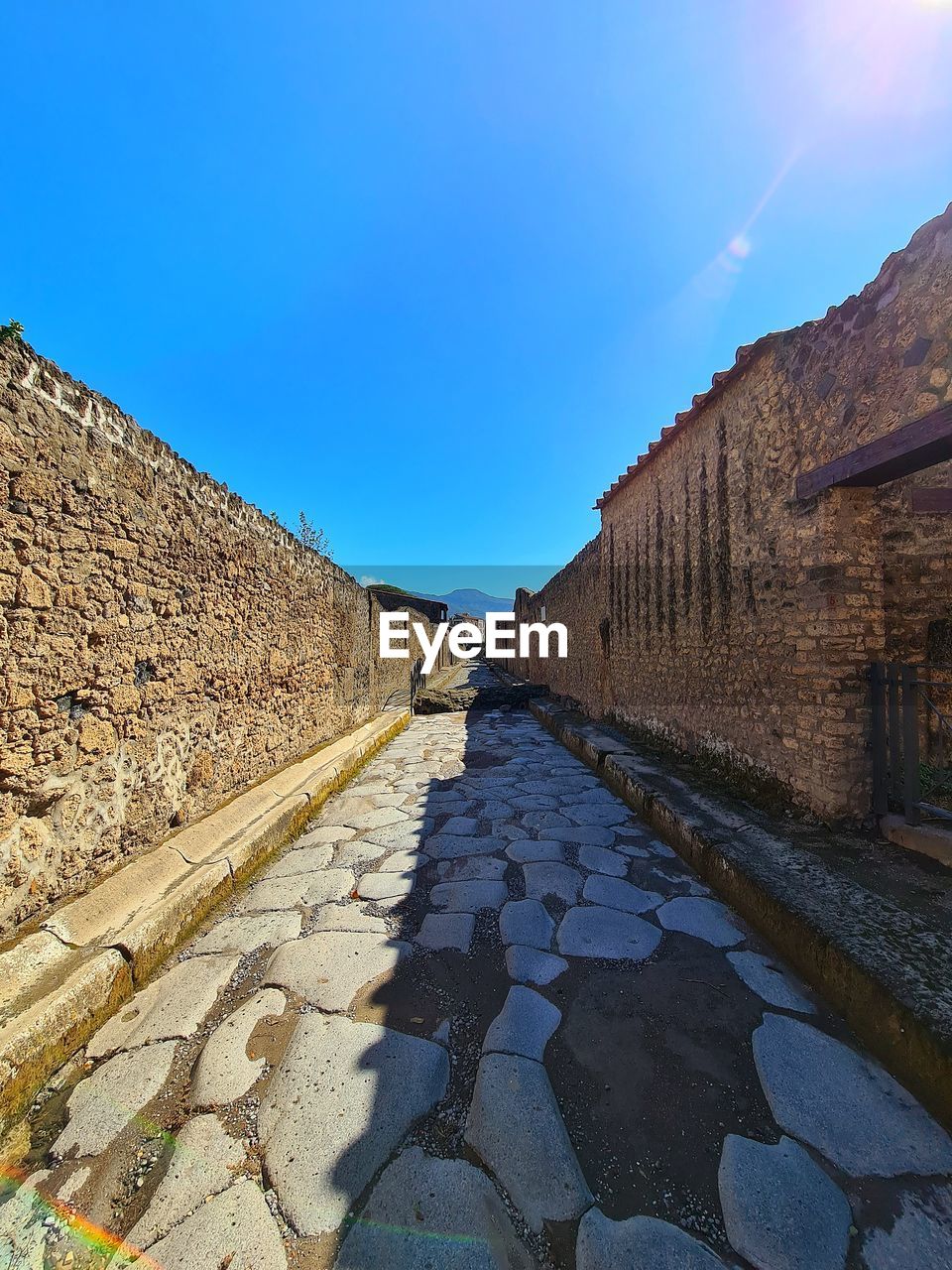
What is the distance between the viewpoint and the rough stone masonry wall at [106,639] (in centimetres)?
195

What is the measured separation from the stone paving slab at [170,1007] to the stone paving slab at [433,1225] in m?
0.99

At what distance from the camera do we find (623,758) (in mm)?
4977

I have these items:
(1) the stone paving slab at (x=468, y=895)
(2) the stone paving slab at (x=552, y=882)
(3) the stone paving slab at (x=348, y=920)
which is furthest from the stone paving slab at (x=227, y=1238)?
(2) the stone paving slab at (x=552, y=882)

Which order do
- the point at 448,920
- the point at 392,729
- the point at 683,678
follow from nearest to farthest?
the point at 448,920 < the point at 683,678 < the point at 392,729

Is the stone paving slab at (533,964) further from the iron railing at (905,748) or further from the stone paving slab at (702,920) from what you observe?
the iron railing at (905,748)

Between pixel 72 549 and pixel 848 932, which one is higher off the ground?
pixel 72 549

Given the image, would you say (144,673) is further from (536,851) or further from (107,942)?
(536,851)

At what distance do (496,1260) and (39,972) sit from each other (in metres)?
1.74

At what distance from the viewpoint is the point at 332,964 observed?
215 cm

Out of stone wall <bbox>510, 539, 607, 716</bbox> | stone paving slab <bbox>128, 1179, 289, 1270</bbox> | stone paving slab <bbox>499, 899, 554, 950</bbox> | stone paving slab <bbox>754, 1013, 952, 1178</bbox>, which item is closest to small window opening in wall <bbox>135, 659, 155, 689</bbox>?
stone paving slab <bbox>128, 1179, 289, 1270</bbox>

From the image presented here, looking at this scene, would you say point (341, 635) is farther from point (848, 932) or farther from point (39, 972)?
point (848, 932)

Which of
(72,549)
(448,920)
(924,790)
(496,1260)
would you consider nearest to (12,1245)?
(496,1260)

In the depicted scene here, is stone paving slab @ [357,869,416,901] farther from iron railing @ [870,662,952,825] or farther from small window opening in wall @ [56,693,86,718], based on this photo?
iron railing @ [870,662,952,825]

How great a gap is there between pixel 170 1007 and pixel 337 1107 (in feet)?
2.92
